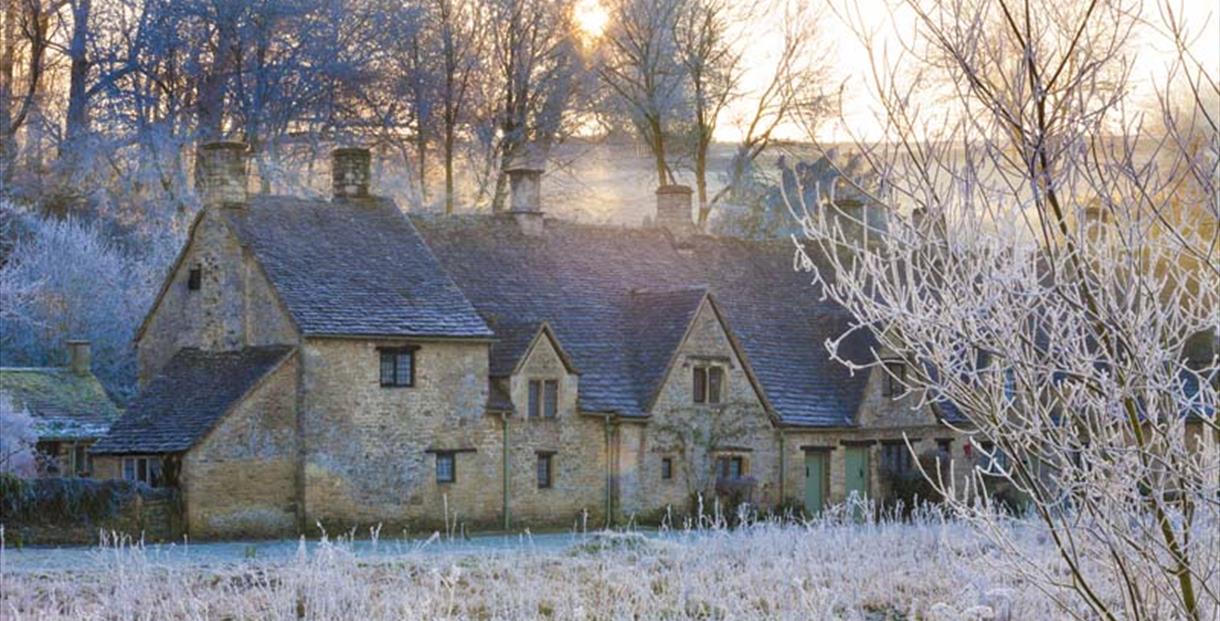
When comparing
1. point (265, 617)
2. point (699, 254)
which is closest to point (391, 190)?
point (699, 254)

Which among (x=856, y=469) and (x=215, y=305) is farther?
(x=856, y=469)

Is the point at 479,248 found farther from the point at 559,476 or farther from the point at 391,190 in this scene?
the point at 391,190

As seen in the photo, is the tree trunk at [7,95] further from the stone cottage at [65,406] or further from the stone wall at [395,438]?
the stone wall at [395,438]

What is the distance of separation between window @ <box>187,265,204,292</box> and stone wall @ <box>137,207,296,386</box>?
0.06 m

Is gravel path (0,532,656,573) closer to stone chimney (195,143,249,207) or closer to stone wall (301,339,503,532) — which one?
stone wall (301,339,503,532)

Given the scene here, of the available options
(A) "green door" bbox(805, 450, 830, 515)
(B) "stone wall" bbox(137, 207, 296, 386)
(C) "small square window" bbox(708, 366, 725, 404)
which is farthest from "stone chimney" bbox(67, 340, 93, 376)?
(A) "green door" bbox(805, 450, 830, 515)

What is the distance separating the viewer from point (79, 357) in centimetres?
4862

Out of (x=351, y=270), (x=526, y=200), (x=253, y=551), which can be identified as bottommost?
(x=253, y=551)

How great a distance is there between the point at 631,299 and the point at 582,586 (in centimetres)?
2274

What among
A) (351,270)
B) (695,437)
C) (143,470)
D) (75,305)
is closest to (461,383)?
(351,270)

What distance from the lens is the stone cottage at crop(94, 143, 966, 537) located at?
38125 mm

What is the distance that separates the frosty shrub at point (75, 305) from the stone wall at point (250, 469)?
17.0 metres

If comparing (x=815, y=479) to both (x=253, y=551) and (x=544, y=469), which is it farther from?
(x=253, y=551)

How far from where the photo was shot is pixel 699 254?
166 ft
